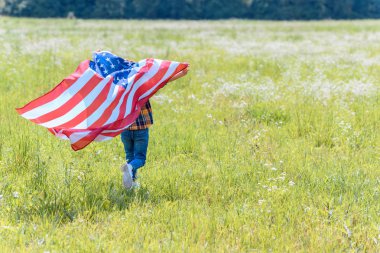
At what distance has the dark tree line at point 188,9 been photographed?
80.5m

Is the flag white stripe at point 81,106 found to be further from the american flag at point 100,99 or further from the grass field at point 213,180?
the grass field at point 213,180

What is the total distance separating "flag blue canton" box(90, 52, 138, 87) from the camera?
18.1ft

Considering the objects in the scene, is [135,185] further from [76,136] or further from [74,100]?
[74,100]

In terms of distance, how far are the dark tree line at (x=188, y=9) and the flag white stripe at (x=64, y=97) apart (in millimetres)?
78880

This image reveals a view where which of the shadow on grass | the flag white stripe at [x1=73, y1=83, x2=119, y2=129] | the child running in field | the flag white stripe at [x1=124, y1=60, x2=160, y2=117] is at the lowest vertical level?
the shadow on grass

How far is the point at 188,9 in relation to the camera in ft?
284

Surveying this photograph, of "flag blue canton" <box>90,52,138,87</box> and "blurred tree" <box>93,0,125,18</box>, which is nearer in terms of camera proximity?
"flag blue canton" <box>90,52,138,87</box>

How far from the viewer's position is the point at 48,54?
17078 millimetres

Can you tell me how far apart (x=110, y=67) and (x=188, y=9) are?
8368cm

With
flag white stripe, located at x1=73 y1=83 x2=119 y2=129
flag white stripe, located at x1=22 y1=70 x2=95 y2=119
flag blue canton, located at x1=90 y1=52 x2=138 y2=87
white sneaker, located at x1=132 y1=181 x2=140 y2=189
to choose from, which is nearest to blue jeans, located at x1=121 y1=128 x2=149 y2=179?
white sneaker, located at x1=132 y1=181 x2=140 y2=189

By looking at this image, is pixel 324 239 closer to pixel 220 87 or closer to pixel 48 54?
pixel 220 87

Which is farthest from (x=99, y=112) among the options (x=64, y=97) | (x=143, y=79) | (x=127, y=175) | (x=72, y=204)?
(x=72, y=204)

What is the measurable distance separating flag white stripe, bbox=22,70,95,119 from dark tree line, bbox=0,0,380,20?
7888 centimetres

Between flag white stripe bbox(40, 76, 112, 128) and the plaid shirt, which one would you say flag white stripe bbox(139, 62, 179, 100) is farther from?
flag white stripe bbox(40, 76, 112, 128)
